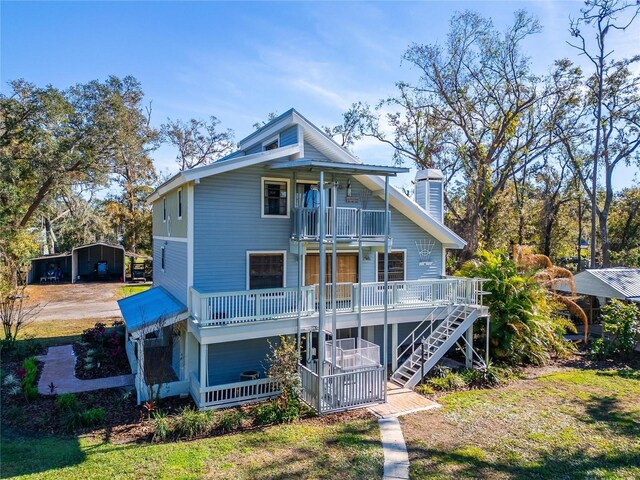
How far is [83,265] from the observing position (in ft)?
129

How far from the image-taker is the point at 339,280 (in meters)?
15.5

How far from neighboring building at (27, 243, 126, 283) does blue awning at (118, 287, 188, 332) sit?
76.8 feet

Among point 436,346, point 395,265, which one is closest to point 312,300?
point 436,346

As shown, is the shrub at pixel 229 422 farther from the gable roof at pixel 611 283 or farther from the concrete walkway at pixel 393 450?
the gable roof at pixel 611 283

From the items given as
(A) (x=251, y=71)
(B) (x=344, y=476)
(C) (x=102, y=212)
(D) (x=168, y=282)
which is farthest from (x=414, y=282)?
(C) (x=102, y=212)

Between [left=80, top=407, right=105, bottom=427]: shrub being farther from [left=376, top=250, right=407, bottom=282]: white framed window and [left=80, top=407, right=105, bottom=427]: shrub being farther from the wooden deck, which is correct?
[left=376, top=250, right=407, bottom=282]: white framed window

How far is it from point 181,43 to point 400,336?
13.8 meters

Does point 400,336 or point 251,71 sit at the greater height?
point 251,71

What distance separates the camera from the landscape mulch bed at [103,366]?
14.2m

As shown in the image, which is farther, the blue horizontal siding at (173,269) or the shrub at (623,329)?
the shrub at (623,329)

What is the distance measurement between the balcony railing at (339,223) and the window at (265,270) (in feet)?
3.76

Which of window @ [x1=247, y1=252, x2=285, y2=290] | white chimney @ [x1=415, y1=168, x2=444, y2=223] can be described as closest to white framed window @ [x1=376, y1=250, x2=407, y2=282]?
white chimney @ [x1=415, y1=168, x2=444, y2=223]

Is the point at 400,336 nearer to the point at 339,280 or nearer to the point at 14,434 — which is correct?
the point at 339,280

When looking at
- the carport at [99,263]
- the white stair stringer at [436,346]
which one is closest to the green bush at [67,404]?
the white stair stringer at [436,346]
